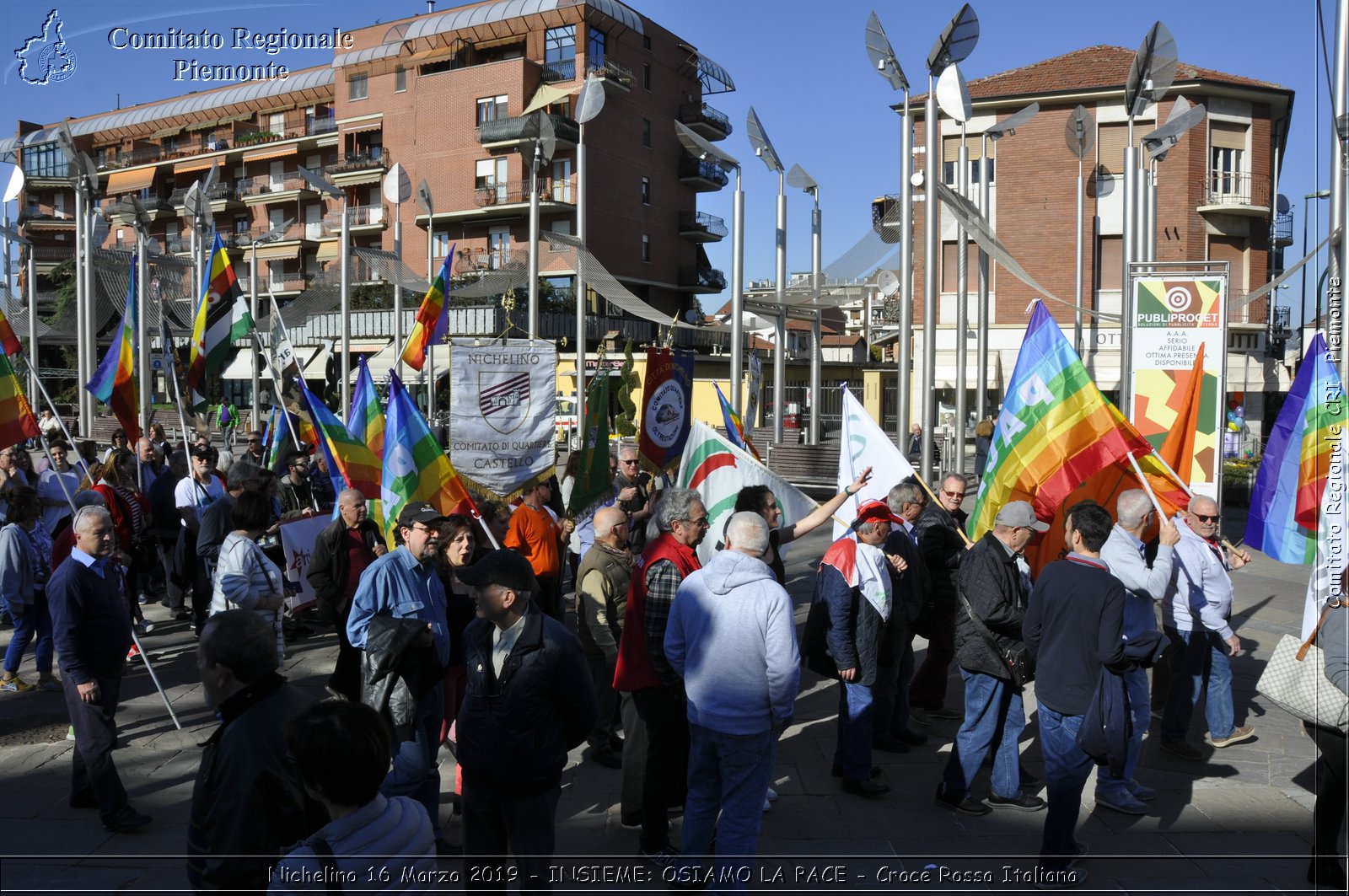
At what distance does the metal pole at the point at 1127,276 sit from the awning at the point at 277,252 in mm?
45725

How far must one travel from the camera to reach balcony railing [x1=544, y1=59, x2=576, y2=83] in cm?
4416

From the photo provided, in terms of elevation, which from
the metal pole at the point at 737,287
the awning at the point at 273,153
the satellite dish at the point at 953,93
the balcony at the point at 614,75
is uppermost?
the balcony at the point at 614,75

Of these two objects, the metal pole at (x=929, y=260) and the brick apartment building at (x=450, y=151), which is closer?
the metal pole at (x=929, y=260)

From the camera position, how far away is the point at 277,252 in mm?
52656

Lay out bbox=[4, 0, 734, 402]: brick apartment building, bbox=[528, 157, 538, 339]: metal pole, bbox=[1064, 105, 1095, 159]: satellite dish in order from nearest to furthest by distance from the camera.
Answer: bbox=[528, 157, 538, 339]: metal pole, bbox=[1064, 105, 1095, 159]: satellite dish, bbox=[4, 0, 734, 402]: brick apartment building

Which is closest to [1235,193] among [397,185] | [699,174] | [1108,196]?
[1108,196]

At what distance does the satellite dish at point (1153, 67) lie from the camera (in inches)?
492

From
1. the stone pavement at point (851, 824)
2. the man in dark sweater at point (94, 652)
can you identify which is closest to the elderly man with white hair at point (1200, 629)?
the stone pavement at point (851, 824)

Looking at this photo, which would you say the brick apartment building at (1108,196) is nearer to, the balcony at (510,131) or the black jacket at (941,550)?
the balcony at (510,131)

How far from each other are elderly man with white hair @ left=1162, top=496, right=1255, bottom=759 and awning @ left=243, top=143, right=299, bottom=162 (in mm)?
52492

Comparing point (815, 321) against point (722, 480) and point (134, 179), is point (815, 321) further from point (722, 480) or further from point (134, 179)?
point (134, 179)

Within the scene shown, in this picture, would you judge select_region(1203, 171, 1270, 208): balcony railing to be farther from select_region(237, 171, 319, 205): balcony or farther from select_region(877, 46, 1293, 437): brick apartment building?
select_region(237, 171, 319, 205): balcony

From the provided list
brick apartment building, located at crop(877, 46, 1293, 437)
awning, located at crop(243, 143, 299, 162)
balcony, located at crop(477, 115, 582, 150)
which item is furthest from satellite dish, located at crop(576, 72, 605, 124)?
awning, located at crop(243, 143, 299, 162)

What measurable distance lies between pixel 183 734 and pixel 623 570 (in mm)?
3230
